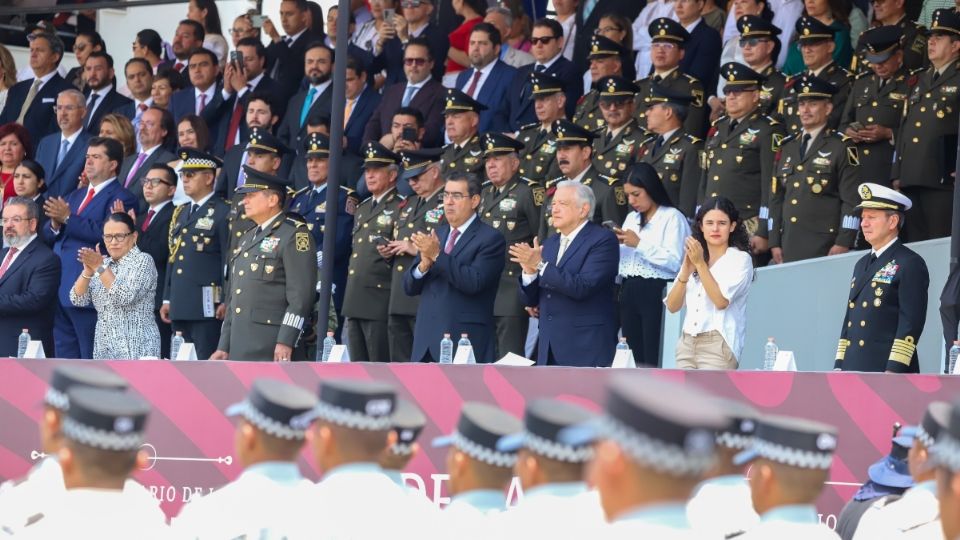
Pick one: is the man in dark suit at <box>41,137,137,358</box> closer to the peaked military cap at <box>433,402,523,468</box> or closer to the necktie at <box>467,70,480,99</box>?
the necktie at <box>467,70,480,99</box>

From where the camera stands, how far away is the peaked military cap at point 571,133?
34.0 feet

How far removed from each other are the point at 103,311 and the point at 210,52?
373 cm

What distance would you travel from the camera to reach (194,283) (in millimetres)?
11180

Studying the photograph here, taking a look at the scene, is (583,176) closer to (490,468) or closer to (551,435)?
(490,468)

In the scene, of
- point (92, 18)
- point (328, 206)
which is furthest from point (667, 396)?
point (92, 18)

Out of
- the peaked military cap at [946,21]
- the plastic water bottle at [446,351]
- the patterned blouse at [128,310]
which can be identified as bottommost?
the patterned blouse at [128,310]

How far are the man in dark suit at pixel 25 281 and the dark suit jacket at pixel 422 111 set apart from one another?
8.46 ft

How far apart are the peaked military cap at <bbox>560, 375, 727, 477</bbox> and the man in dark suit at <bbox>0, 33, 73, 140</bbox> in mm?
12103

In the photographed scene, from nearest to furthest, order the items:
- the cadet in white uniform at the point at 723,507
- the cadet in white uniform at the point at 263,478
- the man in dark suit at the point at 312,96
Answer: the cadet in white uniform at the point at 263,478, the cadet in white uniform at the point at 723,507, the man in dark suit at the point at 312,96

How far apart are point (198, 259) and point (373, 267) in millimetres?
1329

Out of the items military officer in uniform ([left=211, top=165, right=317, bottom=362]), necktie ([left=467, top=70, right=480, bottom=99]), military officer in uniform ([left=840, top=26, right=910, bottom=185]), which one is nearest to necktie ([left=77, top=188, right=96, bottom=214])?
military officer in uniform ([left=211, top=165, right=317, bottom=362])

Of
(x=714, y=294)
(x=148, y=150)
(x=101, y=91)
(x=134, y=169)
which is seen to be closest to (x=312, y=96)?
(x=148, y=150)

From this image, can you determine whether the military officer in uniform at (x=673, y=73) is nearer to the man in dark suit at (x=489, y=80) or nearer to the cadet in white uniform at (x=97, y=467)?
the man in dark suit at (x=489, y=80)

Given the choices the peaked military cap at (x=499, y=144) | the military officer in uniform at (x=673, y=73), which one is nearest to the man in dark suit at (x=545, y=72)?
the military officer in uniform at (x=673, y=73)
